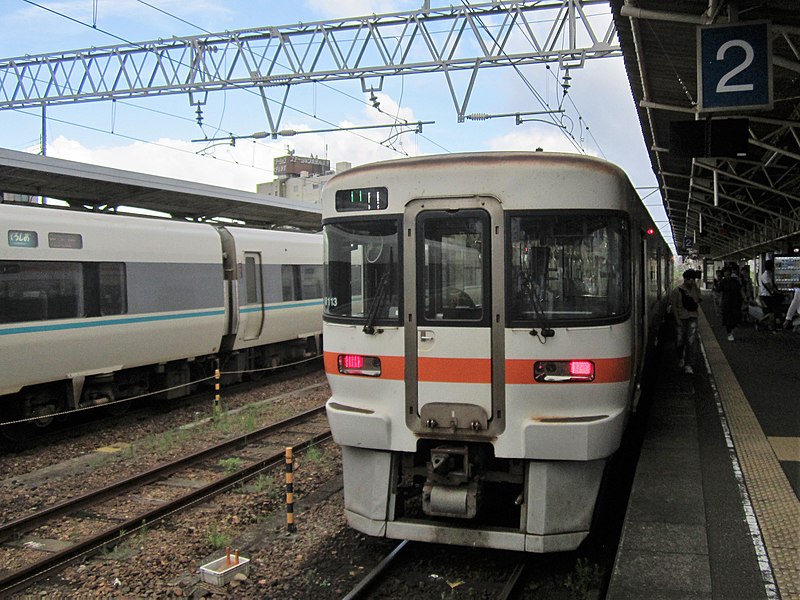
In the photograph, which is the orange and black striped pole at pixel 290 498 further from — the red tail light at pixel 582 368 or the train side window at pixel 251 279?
the train side window at pixel 251 279

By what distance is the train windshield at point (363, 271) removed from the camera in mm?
4934

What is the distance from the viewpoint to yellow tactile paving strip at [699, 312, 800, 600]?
159 inches

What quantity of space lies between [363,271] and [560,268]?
53.3 inches

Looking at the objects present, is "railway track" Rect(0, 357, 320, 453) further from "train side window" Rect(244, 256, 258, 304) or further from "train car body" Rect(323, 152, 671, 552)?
"train car body" Rect(323, 152, 671, 552)

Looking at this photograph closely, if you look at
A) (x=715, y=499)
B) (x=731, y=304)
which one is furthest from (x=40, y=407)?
(x=731, y=304)

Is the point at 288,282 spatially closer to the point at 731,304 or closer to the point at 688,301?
the point at 688,301

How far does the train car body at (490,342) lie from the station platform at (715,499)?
58cm

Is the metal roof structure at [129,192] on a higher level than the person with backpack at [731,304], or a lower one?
higher

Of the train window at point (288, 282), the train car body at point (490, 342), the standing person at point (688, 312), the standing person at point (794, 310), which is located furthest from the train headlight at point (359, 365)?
the standing person at point (794, 310)

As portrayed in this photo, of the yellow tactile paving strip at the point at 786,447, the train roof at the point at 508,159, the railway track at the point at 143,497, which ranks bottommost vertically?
the railway track at the point at 143,497

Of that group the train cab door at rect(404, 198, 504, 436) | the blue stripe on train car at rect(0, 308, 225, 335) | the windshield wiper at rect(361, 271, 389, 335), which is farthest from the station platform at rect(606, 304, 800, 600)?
the blue stripe on train car at rect(0, 308, 225, 335)

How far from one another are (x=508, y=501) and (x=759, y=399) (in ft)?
15.4

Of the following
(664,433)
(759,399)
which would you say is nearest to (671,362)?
(759,399)

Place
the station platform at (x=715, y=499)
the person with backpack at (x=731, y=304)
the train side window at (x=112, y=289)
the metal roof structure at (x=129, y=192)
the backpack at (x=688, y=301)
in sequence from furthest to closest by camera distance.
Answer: the person with backpack at (x=731, y=304)
the metal roof structure at (x=129, y=192)
the backpack at (x=688, y=301)
the train side window at (x=112, y=289)
the station platform at (x=715, y=499)
